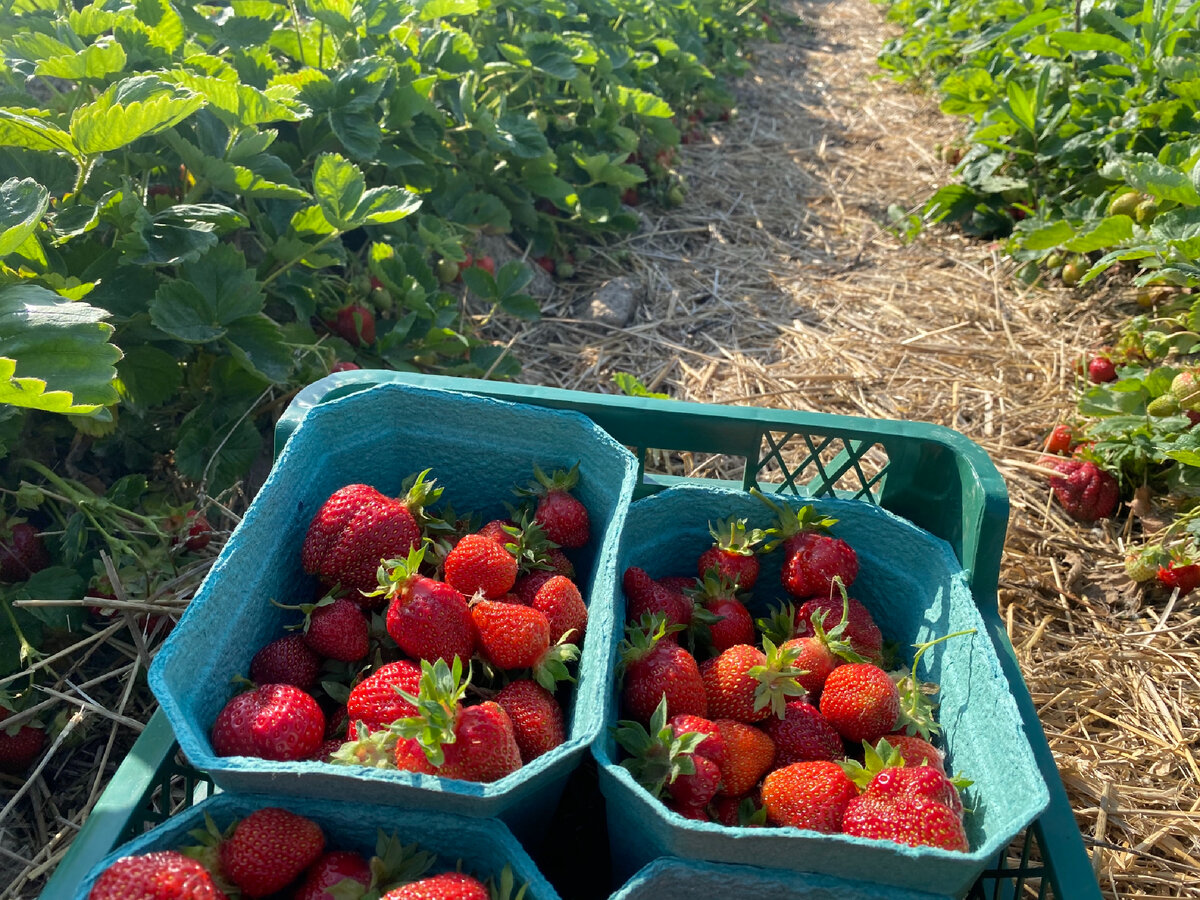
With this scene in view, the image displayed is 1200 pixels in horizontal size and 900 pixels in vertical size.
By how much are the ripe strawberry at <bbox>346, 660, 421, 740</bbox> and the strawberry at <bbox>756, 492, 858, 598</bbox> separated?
0.63 meters

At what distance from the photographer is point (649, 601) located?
139cm

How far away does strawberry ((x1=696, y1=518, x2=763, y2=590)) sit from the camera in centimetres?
147

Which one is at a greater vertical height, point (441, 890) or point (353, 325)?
point (441, 890)

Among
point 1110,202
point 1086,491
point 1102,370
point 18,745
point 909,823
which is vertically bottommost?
point 18,745

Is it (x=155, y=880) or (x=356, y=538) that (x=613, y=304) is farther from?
(x=155, y=880)

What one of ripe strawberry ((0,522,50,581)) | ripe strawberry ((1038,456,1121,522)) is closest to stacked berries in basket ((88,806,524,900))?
ripe strawberry ((0,522,50,581))

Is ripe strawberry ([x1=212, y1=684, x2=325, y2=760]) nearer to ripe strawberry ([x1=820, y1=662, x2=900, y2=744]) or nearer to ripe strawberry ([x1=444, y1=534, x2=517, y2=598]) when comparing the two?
ripe strawberry ([x1=444, y1=534, x2=517, y2=598])

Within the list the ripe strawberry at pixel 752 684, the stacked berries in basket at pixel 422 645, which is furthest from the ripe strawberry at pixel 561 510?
the ripe strawberry at pixel 752 684

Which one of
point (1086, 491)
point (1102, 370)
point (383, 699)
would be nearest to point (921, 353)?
point (1102, 370)

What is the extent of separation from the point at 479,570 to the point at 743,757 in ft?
1.41

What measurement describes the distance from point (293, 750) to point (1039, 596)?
74.3 inches

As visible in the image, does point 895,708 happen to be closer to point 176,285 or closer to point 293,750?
point 293,750

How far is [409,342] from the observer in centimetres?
249

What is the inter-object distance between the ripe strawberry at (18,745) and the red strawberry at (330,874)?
2.80 ft
